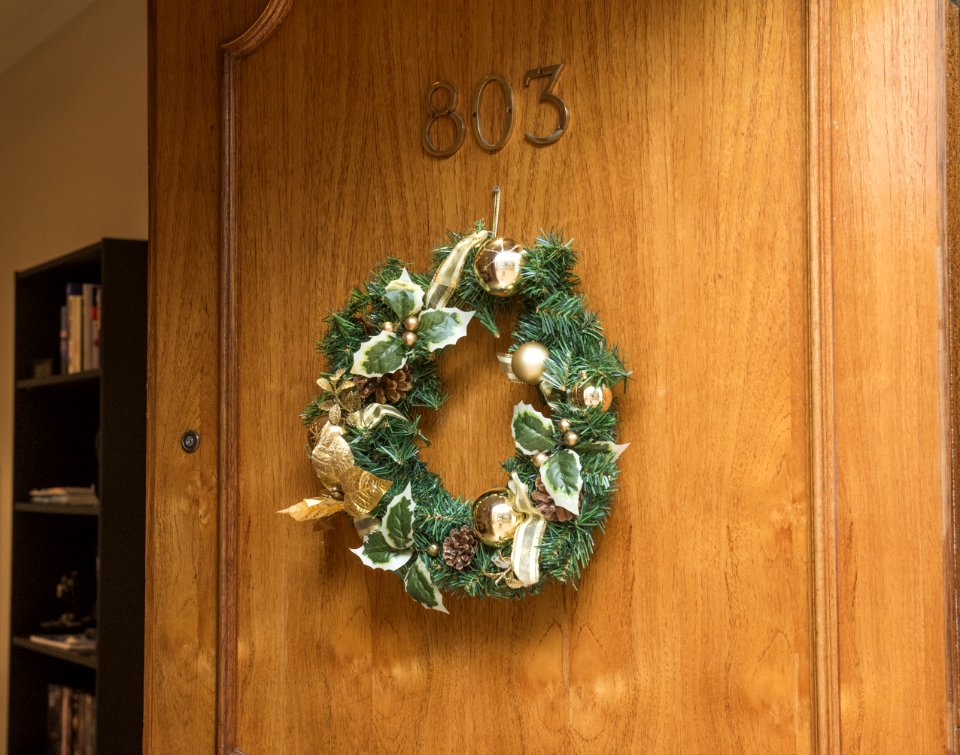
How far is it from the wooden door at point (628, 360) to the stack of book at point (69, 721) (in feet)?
2.85

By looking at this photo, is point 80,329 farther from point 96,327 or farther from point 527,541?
point 527,541

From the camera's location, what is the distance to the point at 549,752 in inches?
48.8

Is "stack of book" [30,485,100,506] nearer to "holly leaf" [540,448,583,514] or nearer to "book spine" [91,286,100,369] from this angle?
"book spine" [91,286,100,369]

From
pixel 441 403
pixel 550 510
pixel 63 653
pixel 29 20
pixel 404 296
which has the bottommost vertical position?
pixel 63 653

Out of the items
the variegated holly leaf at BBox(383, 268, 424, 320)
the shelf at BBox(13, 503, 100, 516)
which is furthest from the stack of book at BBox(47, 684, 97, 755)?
the variegated holly leaf at BBox(383, 268, 424, 320)

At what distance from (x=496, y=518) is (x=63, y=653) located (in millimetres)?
1626

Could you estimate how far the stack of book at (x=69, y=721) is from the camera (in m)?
2.39

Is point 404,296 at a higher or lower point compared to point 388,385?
higher

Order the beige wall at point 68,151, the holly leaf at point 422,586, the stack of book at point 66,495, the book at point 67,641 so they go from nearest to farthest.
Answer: the holly leaf at point 422,586
the book at point 67,641
the stack of book at point 66,495
the beige wall at point 68,151

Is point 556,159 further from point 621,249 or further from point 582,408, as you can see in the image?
point 582,408

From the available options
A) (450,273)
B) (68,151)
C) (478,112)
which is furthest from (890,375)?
(68,151)

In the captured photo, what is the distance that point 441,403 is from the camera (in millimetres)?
1343

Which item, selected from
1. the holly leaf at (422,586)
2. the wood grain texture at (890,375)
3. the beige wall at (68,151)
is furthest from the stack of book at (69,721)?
the wood grain texture at (890,375)

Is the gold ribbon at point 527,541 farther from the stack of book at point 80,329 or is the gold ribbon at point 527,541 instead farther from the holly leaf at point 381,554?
the stack of book at point 80,329
